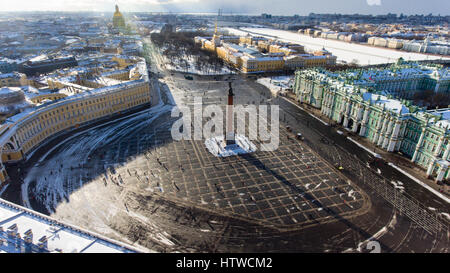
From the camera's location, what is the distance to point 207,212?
156 feet

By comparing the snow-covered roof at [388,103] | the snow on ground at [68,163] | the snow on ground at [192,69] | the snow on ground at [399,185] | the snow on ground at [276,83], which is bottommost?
the snow on ground at [399,185]

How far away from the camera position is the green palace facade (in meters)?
59.0

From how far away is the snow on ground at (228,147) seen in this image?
220 feet

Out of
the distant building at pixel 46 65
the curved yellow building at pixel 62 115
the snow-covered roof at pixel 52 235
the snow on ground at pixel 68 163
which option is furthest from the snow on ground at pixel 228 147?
the distant building at pixel 46 65

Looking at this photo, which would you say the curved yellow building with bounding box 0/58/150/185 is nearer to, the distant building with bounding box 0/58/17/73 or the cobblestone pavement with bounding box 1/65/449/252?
the cobblestone pavement with bounding box 1/65/449/252

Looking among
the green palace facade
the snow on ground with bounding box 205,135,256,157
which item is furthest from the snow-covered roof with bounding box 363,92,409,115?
the snow on ground with bounding box 205,135,256,157

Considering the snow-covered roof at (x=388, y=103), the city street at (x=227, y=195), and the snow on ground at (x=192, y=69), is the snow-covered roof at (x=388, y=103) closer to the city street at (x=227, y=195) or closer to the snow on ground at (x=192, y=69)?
the city street at (x=227, y=195)

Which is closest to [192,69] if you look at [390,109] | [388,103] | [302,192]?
[388,103]

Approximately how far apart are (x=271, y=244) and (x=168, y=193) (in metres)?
21.5

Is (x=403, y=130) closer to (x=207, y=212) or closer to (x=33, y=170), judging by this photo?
(x=207, y=212)

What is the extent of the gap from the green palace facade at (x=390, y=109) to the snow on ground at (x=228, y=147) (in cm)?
3233

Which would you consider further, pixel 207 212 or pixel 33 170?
pixel 33 170

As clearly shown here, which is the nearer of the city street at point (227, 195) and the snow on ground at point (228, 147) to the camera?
the city street at point (227, 195)
